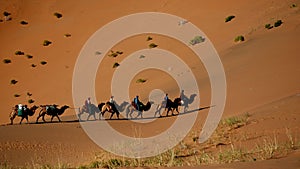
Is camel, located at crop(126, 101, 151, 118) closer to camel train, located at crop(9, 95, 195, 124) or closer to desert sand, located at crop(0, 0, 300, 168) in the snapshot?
camel train, located at crop(9, 95, 195, 124)

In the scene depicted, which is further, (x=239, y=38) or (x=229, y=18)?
(x=229, y=18)

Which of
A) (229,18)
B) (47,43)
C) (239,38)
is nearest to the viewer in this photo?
(239,38)

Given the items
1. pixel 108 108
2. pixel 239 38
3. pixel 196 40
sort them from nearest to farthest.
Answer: pixel 108 108 → pixel 239 38 → pixel 196 40

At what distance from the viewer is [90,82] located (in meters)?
46.2

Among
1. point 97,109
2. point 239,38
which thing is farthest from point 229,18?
point 97,109

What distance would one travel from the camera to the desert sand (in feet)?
69.7

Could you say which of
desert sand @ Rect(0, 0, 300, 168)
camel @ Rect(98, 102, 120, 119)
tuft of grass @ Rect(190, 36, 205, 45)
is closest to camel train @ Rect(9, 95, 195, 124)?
camel @ Rect(98, 102, 120, 119)

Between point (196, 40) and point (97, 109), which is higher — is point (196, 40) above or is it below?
above

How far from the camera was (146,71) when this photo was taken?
156 feet

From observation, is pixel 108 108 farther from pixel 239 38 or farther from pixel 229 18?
pixel 229 18

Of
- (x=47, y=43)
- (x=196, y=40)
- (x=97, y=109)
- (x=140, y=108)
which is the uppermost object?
(x=47, y=43)

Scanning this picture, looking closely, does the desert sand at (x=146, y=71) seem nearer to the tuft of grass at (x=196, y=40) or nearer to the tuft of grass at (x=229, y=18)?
the tuft of grass at (x=229, y=18)

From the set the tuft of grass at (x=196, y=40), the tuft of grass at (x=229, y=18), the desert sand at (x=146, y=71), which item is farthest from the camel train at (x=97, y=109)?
the tuft of grass at (x=229, y=18)

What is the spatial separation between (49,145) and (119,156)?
8.88 metres
